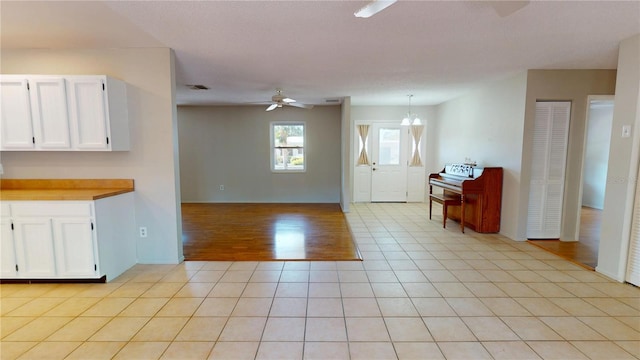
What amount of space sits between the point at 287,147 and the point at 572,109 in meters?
5.37

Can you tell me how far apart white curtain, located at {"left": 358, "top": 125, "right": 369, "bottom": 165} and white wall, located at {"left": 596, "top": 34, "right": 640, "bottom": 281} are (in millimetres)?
4562

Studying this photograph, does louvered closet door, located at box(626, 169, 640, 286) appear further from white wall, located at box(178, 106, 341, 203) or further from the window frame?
the window frame

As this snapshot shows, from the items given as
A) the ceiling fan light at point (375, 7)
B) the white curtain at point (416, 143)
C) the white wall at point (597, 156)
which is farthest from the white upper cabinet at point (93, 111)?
the white wall at point (597, 156)

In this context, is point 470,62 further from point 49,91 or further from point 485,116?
point 49,91

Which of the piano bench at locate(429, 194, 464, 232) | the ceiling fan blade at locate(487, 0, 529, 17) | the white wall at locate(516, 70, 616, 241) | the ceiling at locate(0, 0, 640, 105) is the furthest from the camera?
the piano bench at locate(429, 194, 464, 232)

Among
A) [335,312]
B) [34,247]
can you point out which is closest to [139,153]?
[34,247]

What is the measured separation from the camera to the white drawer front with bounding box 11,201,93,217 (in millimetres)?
2629

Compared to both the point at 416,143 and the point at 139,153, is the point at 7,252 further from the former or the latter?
the point at 416,143

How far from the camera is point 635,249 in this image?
107 inches

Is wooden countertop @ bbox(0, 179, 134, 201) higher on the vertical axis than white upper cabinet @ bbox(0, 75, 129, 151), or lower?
lower

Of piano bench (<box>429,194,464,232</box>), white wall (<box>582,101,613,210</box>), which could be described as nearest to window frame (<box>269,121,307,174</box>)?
piano bench (<box>429,194,464,232</box>)

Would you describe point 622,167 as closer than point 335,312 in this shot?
No

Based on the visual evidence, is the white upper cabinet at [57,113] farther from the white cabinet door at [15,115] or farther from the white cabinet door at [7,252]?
the white cabinet door at [7,252]

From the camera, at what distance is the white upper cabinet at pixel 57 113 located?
279 cm
